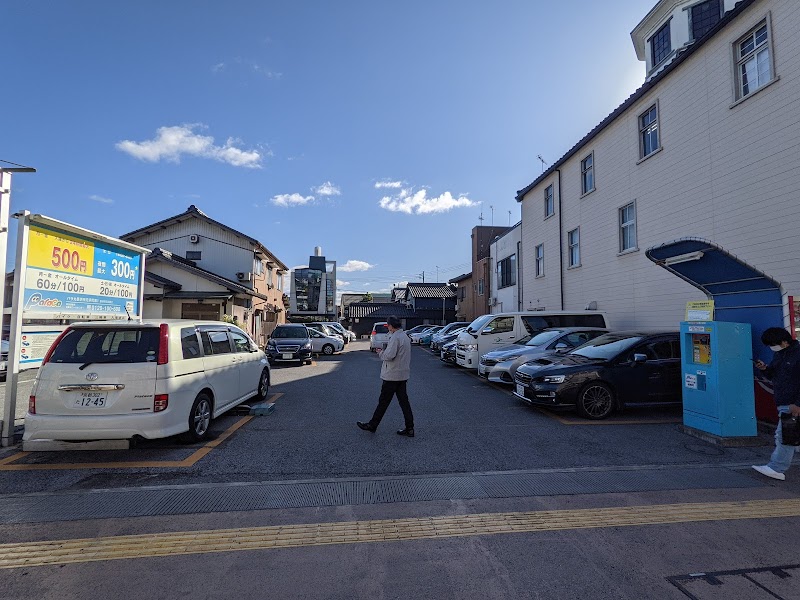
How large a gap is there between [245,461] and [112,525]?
5.19 ft

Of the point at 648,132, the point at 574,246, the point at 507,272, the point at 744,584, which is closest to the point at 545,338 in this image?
the point at 648,132

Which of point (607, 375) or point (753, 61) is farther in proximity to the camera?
point (753, 61)

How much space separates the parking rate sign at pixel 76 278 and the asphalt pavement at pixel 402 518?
6.29 feet

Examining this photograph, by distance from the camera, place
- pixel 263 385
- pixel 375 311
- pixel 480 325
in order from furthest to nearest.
A: pixel 375 311, pixel 480 325, pixel 263 385

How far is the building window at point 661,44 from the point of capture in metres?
17.2

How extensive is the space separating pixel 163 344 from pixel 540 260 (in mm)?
17789

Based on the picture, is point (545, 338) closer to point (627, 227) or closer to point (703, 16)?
point (627, 227)

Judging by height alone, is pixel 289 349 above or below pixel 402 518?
above

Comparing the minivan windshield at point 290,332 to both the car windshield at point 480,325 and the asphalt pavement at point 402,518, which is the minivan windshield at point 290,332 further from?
the asphalt pavement at point 402,518

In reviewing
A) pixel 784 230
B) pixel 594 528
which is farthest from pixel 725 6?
pixel 594 528

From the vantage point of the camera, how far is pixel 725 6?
15.5m

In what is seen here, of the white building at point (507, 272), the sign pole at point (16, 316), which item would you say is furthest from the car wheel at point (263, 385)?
the white building at point (507, 272)

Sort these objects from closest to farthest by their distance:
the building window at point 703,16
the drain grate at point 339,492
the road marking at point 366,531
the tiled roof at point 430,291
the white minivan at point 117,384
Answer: the road marking at point 366,531
the drain grate at point 339,492
the white minivan at point 117,384
the building window at point 703,16
the tiled roof at point 430,291

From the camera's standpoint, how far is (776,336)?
4590 mm
